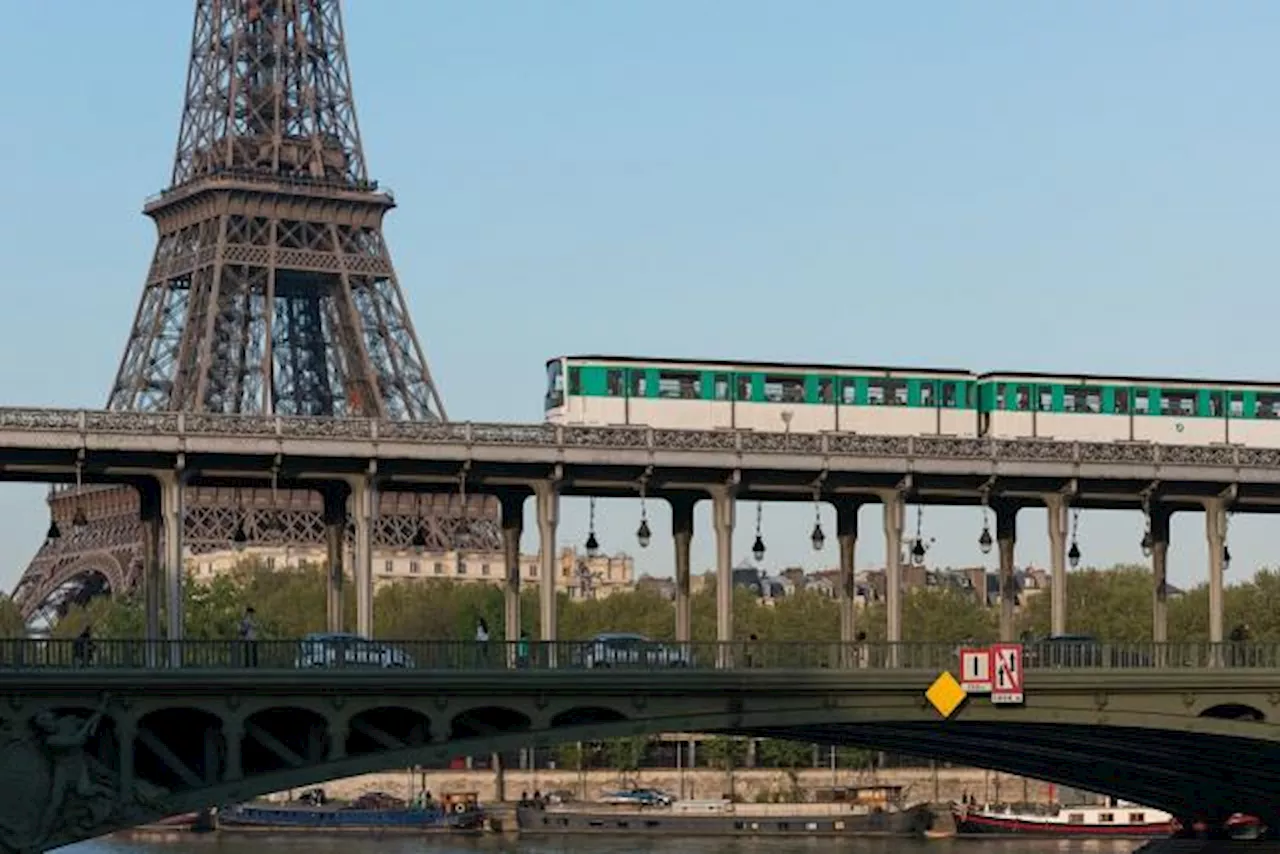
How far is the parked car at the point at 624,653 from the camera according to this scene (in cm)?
9381

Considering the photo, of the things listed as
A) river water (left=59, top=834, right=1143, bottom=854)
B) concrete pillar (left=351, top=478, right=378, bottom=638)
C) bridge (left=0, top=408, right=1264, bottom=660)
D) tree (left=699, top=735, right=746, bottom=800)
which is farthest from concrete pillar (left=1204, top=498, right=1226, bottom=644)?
tree (left=699, top=735, right=746, bottom=800)

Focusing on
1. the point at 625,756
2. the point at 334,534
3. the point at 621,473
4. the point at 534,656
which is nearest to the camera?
the point at 534,656

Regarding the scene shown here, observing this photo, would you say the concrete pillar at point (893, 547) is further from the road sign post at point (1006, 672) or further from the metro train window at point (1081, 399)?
the metro train window at point (1081, 399)

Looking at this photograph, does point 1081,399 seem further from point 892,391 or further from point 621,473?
point 621,473

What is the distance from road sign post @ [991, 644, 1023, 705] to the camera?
9375cm

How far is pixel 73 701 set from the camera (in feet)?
275

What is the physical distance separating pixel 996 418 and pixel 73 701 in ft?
156

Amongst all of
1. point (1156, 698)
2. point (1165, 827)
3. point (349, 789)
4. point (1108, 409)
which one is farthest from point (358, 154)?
point (1156, 698)

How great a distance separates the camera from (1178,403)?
124 m

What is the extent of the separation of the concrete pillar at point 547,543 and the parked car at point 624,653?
17.6ft

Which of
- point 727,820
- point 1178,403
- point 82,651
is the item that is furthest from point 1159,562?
point 727,820

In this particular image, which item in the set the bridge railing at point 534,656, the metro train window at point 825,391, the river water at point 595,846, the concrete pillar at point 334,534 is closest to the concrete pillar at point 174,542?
the bridge railing at point 534,656

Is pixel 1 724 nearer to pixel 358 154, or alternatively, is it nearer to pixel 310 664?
pixel 310 664

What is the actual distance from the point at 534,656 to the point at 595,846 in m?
62.5
